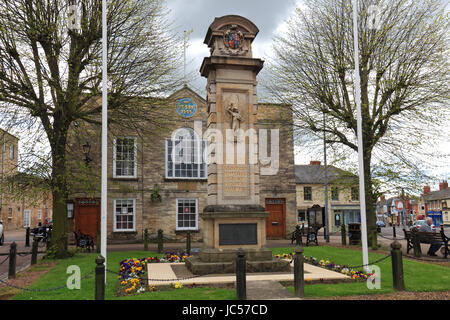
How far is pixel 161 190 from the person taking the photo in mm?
→ 24250

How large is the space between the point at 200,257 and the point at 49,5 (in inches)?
450

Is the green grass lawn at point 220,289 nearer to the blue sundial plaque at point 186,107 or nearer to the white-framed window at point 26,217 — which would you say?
the blue sundial plaque at point 186,107

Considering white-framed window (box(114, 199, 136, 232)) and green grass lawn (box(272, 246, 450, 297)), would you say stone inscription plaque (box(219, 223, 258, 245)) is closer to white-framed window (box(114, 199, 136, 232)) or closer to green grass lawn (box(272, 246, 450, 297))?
green grass lawn (box(272, 246, 450, 297))

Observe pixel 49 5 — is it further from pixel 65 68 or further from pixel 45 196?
pixel 45 196

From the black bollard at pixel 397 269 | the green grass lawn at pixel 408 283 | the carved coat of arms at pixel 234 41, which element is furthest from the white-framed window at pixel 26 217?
the black bollard at pixel 397 269

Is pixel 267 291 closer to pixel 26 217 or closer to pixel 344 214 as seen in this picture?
pixel 344 214

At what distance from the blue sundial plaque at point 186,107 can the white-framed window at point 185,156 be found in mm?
1012

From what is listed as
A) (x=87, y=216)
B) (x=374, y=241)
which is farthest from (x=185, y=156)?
(x=374, y=241)

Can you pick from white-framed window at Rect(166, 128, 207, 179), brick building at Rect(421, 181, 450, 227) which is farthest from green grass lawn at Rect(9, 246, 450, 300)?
brick building at Rect(421, 181, 450, 227)

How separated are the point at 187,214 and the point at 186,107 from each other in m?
7.10

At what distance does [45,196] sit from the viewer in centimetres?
1672

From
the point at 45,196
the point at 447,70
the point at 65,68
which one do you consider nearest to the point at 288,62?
the point at 447,70

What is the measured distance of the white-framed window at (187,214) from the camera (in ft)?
80.4

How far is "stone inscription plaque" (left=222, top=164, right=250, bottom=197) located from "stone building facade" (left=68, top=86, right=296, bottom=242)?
33.8ft
